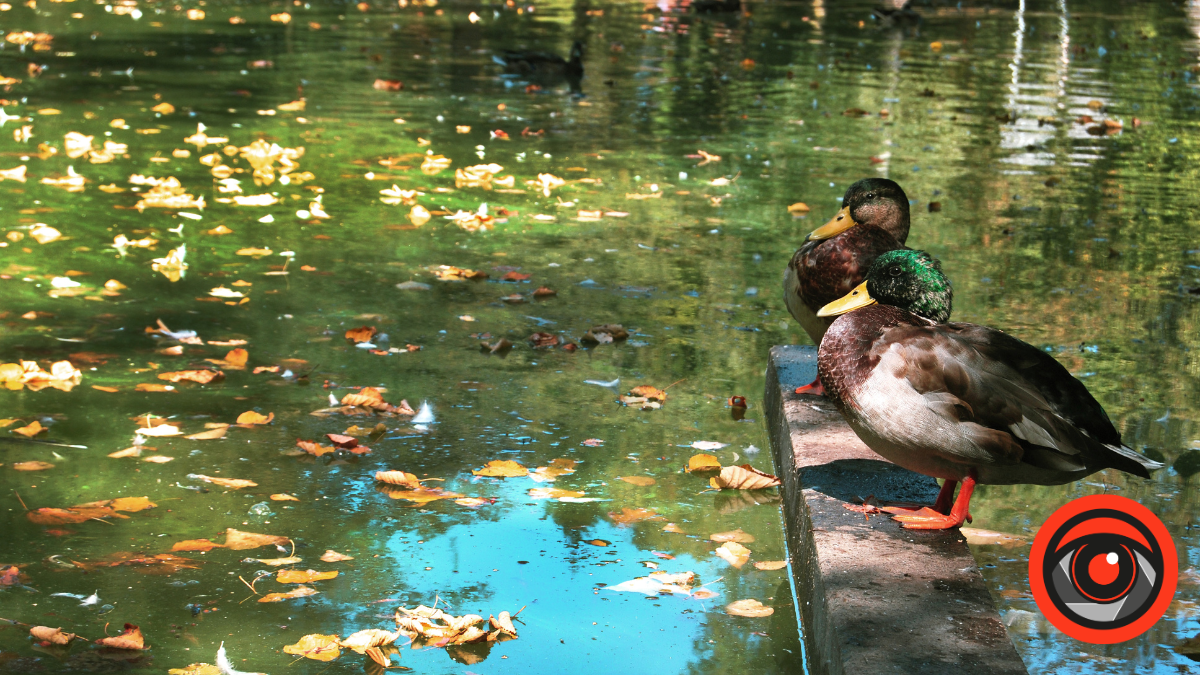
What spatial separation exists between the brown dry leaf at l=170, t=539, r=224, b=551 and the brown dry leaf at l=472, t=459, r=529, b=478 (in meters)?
0.90

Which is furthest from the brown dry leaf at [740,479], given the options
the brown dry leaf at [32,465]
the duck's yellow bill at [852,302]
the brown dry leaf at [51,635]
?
the brown dry leaf at [32,465]

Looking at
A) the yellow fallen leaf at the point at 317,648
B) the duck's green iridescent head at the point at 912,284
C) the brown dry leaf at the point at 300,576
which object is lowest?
the yellow fallen leaf at the point at 317,648

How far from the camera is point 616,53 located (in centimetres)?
1526

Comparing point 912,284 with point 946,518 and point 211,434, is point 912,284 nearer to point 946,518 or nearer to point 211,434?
point 946,518

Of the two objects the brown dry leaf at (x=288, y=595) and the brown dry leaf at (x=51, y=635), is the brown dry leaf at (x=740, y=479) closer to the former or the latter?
the brown dry leaf at (x=288, y=595)

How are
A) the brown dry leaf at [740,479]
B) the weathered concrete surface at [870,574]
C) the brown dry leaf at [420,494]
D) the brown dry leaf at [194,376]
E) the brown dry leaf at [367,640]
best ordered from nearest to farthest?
1. the weathered concrete surface at [870,574]
2. the brown dry leaf at [367,640]
3. the brown dry leaf at [420,494]
4. the brown dry leaf at [740,479]
5. the brown dry leaf at [194,376]

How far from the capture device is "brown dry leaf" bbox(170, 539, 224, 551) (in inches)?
129

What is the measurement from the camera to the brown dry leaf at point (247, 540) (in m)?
3.29

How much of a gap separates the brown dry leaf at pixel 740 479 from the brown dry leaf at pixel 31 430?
2.33 metres

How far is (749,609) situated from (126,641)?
1591 mm

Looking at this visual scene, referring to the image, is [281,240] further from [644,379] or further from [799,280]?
[799,280]

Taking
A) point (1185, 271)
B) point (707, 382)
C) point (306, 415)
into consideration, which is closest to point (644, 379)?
point (707, 382)

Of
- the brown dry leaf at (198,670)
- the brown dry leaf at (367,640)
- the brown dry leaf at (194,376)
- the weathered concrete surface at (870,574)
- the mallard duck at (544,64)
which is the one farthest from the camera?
the mallard duck at (544,64)

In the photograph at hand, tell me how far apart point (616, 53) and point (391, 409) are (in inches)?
463
